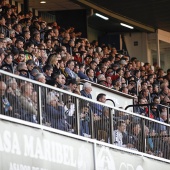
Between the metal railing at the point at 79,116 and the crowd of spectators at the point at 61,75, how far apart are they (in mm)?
15

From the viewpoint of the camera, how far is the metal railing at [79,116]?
469 inches

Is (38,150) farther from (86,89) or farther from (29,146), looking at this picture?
(86,89)

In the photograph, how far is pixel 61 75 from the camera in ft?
52.1

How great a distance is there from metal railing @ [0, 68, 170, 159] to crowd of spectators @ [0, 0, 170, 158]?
0.05 feet

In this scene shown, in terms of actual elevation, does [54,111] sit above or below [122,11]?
below

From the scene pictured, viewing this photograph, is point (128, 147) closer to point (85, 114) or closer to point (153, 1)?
point (85, 114)

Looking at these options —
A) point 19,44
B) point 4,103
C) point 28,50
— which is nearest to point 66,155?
point 4,103

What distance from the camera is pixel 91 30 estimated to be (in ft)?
111

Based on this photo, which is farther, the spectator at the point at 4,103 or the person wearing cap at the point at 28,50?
the person wearing cap at the point at 28,50

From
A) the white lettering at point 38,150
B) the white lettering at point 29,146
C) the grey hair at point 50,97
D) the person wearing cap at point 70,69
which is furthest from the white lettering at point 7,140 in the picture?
the person wearing cap at point 70,69

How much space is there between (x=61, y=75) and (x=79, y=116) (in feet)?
7.62

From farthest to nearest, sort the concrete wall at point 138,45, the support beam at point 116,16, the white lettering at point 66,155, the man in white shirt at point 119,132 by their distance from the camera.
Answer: the concrete wall at point 138,45, the support beam at point 116,16, the man in white shirt at point 119,132, the white lettering at point 66,155

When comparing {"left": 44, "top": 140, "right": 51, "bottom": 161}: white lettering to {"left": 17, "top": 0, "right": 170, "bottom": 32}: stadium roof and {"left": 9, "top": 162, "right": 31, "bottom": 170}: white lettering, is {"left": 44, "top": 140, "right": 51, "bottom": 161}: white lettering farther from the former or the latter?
{"left": 17, "top": 0, "right": 170, "bottom": 32}: stadium roof

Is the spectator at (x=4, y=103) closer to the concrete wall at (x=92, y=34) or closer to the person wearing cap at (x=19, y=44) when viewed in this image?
the person wearing cap at (x=19, y=44)
